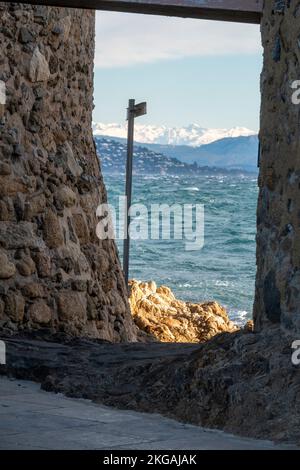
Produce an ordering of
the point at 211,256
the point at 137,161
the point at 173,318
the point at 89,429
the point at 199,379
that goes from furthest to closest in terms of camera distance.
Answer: the point at 137,161 → the point at 211,256 → the point at 173,318 → the point at 199,379 → the point at 89,429

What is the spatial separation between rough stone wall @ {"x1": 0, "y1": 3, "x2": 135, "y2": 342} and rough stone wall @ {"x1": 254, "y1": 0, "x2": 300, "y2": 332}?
A: 9.22 ft

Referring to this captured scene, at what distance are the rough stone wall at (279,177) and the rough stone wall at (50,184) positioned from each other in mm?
2809

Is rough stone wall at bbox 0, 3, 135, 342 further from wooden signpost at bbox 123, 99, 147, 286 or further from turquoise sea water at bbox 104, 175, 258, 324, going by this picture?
turquoise sea water at bbox 104, 175, 258, 324

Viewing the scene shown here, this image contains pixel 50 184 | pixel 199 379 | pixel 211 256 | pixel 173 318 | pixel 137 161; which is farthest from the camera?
pixel 137 161

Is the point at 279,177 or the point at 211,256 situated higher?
the point at 279,177

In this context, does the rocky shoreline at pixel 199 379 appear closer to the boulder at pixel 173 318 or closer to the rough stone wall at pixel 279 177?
the rough stone wall at pixel 279 177

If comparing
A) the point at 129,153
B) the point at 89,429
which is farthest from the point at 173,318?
the point at 89,429

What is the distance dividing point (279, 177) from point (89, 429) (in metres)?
1.86

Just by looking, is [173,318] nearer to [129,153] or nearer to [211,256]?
[129,153]

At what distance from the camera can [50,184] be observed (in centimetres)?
924

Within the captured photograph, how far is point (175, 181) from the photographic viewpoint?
60.8 metres
